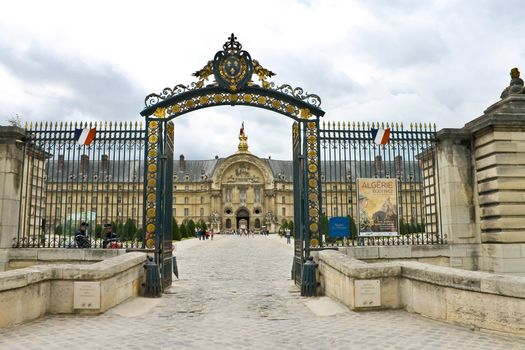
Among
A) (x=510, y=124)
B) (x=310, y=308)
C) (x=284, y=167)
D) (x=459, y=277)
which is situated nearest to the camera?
(x=459, y=277)

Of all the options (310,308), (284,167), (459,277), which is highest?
(284,167)

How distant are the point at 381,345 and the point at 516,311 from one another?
5.74 ft

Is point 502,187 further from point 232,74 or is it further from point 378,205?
point 232,74

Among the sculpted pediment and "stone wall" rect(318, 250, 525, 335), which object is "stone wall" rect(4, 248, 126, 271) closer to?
"stone wall" rect(318, 250, 525, 335)

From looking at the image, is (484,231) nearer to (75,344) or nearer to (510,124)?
(510,124)

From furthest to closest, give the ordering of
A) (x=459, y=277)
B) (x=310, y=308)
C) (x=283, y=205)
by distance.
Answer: (x=283, y=205), (x=310, y=308), (x=459, y=277)

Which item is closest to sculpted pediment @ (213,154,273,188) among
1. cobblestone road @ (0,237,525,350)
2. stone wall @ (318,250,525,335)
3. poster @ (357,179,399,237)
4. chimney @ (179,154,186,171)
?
chimney @ (179,154,186,171)

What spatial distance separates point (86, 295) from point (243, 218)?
79.9 meters

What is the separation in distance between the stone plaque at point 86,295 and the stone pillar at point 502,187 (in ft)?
29.1

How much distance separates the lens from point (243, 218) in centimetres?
8700

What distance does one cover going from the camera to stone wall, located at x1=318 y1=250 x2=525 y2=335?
5.48 meters

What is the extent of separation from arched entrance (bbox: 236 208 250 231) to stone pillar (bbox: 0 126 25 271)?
76.1m

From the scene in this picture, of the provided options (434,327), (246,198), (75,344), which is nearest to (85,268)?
(75,344)

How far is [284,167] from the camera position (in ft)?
306
